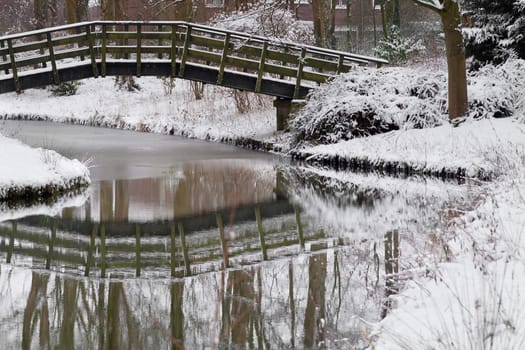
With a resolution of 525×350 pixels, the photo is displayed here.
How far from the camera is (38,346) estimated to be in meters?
6.45

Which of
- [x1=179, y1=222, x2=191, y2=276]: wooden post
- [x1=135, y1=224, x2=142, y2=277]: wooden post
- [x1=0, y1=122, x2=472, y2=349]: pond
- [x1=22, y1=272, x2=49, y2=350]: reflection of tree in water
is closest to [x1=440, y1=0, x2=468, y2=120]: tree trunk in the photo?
[x1=0, y1=122, x2=472, y2=349]: pond

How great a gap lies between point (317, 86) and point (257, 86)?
66.2 inches

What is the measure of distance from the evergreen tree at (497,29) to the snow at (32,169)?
9288 millimetres

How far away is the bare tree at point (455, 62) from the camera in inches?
679

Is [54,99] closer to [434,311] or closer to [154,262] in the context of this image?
[154,262]

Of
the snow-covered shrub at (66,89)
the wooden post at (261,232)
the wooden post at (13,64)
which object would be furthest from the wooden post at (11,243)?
the snow-covered shrub at (66,89)

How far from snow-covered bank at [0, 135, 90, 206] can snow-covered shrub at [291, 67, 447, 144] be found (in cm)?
632

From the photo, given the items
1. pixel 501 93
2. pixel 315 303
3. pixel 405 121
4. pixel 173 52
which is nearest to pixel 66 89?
pixel 173 52

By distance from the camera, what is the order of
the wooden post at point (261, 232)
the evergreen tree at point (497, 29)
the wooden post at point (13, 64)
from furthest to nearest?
the wooden post at point (13, 64) < the evergreen tree at point (497, 29) < the wooden post at point (261, 232)

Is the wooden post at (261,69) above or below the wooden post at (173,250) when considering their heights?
above

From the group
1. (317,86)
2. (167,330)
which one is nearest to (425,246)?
(167,330)

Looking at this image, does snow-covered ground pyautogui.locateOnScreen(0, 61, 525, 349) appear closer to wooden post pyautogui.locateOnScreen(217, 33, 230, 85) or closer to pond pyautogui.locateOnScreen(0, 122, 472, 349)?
pond pyautogui.locateOnScreen(0, 122, 472, 349)

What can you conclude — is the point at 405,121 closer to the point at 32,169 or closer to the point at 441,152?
the point at 441,152

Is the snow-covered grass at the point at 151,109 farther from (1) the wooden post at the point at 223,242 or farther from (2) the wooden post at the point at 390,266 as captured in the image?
(2) the wooden post at the point at 390,266
